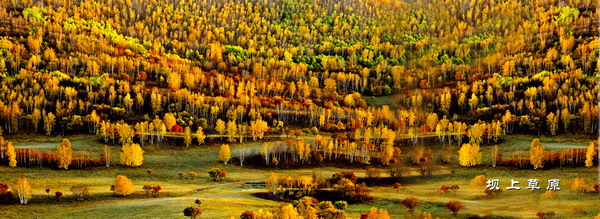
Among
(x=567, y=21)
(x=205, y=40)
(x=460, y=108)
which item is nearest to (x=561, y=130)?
(x=460, y=108)

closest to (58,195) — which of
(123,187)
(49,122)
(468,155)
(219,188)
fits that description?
(123,187)

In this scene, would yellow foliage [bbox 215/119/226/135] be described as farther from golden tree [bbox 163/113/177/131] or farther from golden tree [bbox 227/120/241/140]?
golden tree [bbox 163/113/177/131]

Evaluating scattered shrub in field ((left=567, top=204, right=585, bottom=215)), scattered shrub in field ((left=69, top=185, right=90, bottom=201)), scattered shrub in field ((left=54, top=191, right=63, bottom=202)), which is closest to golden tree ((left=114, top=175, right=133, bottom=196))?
scattered shrub in field ((left=69, top=185, right=90, bottom=201))

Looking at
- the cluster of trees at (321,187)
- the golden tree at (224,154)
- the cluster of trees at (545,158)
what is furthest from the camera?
the golden tree at (224,154)

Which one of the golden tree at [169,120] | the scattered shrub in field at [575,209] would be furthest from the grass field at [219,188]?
the golden tree at [169,120]

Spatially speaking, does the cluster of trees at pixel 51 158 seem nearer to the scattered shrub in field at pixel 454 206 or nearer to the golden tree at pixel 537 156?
the golden tree at pixel 537 156

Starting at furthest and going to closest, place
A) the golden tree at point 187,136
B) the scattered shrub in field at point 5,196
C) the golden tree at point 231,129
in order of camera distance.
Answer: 1. the golden tree at point 231,129
2. the golden tree at point 187,136
3. the scattered shrub in field at point 5,196
